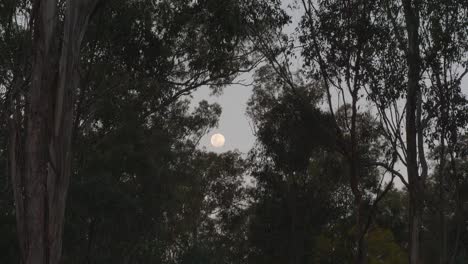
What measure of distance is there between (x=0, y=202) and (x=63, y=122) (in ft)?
31.9

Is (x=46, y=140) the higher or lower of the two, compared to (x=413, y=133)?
lower

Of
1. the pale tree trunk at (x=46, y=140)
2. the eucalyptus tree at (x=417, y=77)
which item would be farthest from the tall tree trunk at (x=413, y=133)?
the pale tree trunk at (x=46, y=140)

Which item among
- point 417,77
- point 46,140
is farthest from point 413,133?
point 46,140

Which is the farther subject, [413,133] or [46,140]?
[413,133]

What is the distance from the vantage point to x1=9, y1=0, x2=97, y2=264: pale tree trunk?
844cm

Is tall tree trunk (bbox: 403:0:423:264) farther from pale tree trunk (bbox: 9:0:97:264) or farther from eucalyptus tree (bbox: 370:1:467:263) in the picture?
pale tree trunk (bbox: 9:0:97:264)

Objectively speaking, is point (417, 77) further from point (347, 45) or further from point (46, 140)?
point (46, 140)

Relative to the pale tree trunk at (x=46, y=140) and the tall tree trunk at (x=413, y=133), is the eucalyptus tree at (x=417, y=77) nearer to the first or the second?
the tall tree trunk at (x=413, y=133)

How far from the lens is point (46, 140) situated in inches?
342

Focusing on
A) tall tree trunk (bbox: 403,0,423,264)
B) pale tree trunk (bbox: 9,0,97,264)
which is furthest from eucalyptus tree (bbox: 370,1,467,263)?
pale tree trunk (bbox: 9,0,97,264)

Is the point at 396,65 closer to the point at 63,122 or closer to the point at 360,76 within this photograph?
the point at 360,76

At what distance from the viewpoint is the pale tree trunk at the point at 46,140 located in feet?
27.7

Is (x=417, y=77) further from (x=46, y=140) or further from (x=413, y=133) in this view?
(x=46, y=140)

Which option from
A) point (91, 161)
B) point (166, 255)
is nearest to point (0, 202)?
point (91, 161)
